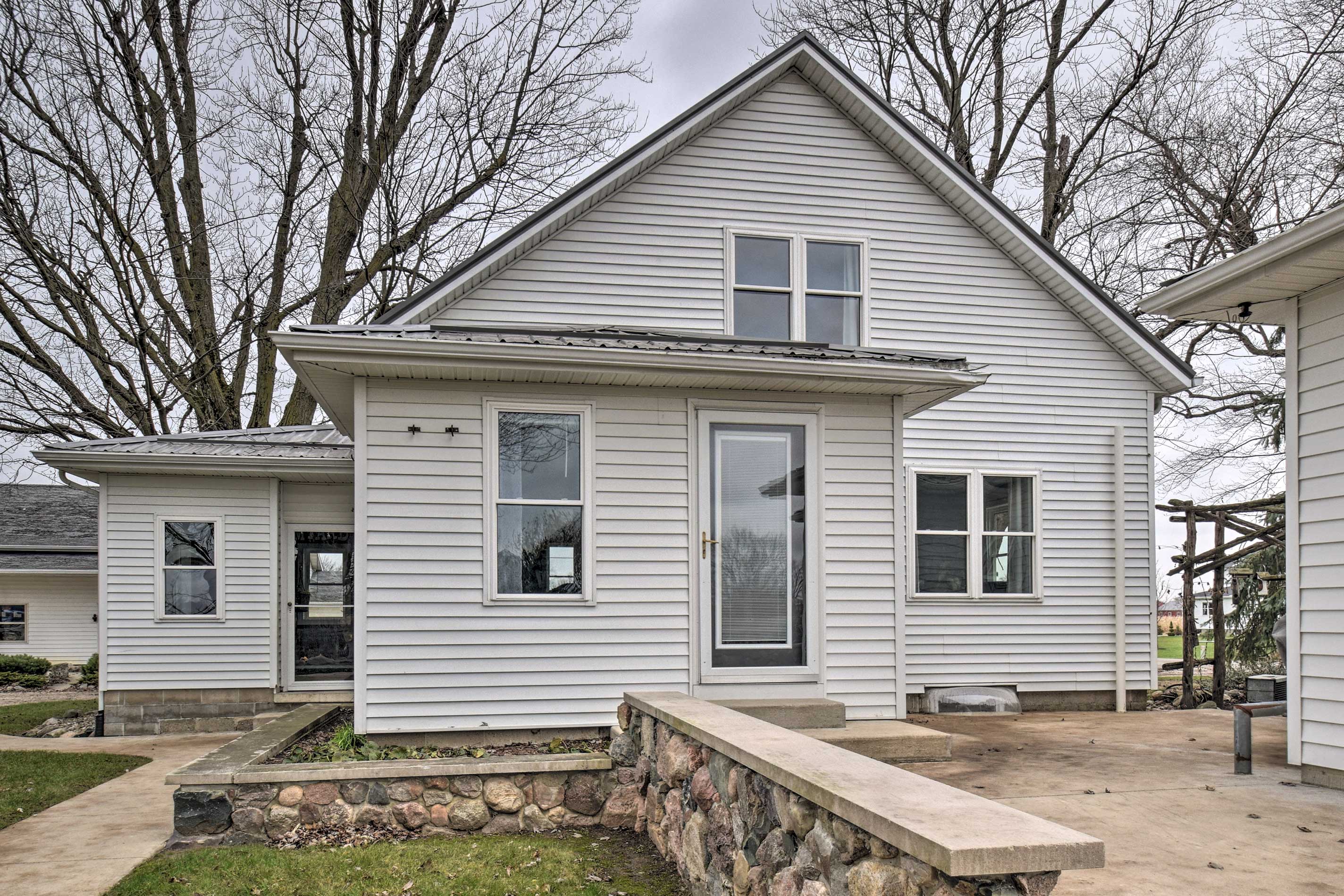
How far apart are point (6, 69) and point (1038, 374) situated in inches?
629

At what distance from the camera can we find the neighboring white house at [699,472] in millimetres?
6754

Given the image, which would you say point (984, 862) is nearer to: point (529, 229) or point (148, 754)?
point (529, 229)

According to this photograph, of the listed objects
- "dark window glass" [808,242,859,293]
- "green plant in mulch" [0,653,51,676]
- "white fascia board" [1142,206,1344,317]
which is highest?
"dark window glass" [808,242,859,293]

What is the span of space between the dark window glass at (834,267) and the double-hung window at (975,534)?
2142 millimetres

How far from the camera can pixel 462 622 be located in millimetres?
6742

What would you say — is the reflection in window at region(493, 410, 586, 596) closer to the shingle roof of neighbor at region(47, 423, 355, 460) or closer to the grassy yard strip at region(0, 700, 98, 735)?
the shingle roof of neighbor at region(47, 423, 355, 460)

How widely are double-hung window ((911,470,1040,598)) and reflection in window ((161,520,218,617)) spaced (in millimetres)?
7971

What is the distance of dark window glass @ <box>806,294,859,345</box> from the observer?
1041cm

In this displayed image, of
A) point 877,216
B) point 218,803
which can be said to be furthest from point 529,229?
point 218,803

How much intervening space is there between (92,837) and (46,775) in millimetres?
2933

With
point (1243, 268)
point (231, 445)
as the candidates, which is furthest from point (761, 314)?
point (231, 445)

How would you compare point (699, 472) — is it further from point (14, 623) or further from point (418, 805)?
point (14, 623)

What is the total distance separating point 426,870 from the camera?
5227 mm

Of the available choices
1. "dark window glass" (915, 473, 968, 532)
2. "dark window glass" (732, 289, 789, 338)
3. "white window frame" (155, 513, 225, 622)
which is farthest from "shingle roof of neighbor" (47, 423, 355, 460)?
"dark window glass" (915, 473, 968, 532)
